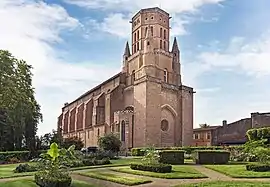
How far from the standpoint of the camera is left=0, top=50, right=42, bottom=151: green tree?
38.2 meters

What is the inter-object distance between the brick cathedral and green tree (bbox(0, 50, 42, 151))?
13.5 meters

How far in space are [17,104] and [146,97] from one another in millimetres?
21249

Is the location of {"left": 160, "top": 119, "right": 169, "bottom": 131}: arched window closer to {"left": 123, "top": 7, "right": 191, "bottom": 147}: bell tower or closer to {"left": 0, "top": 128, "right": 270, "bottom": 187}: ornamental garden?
{"left": 123, "top": 7, "right": 191, "bottom": 147}: bell tower

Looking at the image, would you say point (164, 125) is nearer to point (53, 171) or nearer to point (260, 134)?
point (260, 134)

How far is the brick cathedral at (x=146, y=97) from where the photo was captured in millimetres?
57469

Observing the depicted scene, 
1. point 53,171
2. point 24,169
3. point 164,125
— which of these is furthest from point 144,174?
point 164,125

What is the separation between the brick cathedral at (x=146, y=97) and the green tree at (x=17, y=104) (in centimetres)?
1354

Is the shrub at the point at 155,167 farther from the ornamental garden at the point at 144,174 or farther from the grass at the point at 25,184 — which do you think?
the grass at the point at 25,184

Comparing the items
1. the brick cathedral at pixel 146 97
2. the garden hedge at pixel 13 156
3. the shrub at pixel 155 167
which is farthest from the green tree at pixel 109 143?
the shrub at pixel 155 167

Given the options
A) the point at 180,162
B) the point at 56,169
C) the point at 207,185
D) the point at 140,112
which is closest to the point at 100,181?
the point at 56,169

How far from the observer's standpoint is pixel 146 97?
2256 inches

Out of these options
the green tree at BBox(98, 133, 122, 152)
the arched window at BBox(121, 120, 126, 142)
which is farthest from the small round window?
the green tree at BBox(98, 133, 122, 152)

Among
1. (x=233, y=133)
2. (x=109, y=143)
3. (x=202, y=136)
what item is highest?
(x=233, y=133)

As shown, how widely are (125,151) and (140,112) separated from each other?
Result: 718 centimetres
